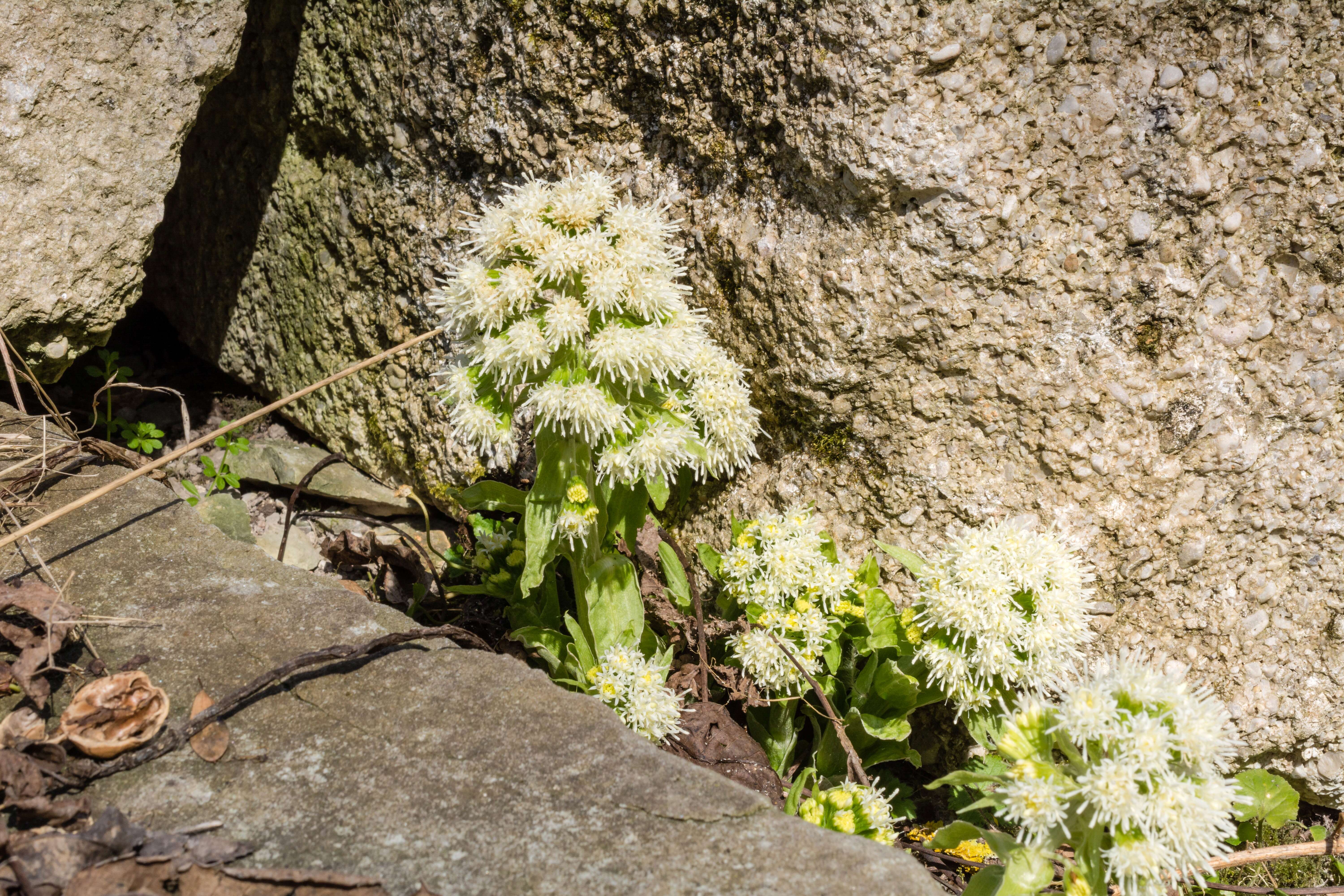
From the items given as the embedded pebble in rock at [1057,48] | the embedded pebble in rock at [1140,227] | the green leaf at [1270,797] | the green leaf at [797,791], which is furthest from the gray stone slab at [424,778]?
the embedded pebble in rock at [1057,48]

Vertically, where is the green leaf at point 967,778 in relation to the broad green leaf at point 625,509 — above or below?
below

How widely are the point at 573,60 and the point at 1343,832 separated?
11.5ft

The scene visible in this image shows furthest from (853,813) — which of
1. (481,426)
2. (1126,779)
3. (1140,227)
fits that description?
(1140,227)

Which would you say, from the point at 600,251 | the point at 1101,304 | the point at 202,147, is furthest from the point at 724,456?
the point at 202,147

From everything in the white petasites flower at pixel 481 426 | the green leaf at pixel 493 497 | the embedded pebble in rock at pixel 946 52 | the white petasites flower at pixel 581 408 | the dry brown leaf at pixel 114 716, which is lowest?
the dry brown leaf at pixel 114 716

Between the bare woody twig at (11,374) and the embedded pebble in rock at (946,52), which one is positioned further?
the bare woody twig at (11,374)

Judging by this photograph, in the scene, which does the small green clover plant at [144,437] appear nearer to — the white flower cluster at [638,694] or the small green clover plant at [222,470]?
the small green clover plant at [222,470]

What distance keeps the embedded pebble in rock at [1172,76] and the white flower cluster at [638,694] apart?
A: 84.6 inches

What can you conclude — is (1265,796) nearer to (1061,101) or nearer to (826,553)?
(826,553)

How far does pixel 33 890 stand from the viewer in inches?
62.1

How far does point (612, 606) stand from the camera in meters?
2.67

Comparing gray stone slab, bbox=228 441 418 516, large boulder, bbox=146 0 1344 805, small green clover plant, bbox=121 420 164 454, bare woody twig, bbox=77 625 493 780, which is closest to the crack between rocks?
bare woody twig, bbox=77 625 493 780

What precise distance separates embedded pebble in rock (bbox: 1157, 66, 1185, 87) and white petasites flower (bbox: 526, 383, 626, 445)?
1.77 meters

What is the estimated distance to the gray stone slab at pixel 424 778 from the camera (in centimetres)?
168
